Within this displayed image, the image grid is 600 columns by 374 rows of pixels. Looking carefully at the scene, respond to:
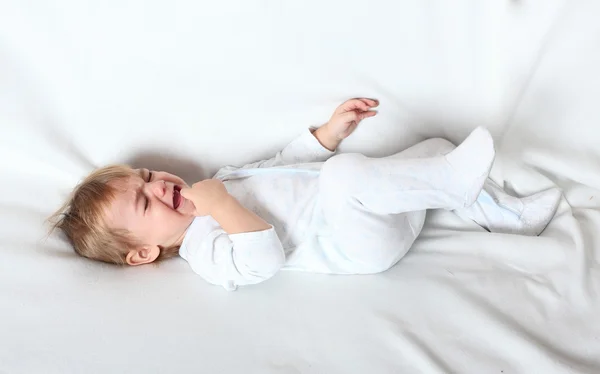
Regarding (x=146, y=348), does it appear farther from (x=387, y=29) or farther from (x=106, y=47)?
(x=387, y=29)

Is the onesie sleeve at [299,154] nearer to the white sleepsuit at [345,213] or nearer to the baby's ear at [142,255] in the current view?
the white sleepsuit at [345,213]

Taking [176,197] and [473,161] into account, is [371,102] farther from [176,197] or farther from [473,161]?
[176,197]

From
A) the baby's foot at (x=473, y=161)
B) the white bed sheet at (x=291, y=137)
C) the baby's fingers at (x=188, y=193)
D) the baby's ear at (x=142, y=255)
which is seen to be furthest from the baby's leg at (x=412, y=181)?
the baby's ear at (x=142, y=255)

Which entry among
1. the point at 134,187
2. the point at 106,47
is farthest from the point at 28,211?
the point at 106,47

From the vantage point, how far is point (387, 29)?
102 centimetres

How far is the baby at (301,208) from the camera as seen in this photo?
97cm

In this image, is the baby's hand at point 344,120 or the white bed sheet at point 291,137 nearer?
the white bed sheet at point 291,137

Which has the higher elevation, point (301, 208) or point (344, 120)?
point (344, 120)

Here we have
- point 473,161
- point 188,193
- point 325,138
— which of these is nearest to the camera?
point 473,161

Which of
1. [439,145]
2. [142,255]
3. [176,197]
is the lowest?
[142,255]

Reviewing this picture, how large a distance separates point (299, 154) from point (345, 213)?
22 cm

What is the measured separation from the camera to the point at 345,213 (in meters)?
1.00

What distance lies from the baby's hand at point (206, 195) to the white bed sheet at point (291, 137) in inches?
5.6

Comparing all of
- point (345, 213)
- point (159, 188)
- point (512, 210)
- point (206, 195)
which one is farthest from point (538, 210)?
point (159, 188)
